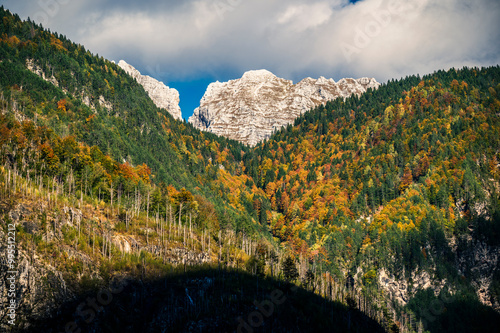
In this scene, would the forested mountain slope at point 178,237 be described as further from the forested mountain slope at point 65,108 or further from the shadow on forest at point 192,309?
the forested mountain slope at point 65,108

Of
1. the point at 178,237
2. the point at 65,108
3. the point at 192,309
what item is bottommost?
the point at 192,309

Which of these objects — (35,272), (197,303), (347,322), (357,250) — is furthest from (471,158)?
(35,272)

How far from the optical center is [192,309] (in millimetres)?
81000

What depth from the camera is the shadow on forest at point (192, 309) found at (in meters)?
74.1

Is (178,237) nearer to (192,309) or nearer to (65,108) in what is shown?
(192,309)

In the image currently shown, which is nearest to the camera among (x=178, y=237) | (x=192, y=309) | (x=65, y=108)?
(x=192, y=309)

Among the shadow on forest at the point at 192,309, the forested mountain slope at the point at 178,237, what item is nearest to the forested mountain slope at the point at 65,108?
the forested mountain slope at the point at 178,237

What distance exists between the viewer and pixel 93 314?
74.5 metres

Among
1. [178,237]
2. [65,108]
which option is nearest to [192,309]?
[178,237]

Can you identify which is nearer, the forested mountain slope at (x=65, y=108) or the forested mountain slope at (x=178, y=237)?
the forested mountain slope at (x=178, y=237)

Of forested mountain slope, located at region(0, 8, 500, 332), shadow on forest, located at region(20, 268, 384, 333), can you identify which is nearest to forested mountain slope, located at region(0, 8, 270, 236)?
forested mountain slope, located at region(0, 8, 500, 332)

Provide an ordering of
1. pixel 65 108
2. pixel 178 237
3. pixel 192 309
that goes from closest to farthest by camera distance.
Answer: pixel 192 309 → pixel 178 237 → pixel 65 108

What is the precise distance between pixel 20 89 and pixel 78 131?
26232 millimetres

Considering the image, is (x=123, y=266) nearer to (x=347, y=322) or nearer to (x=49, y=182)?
(x=49, y=182)
